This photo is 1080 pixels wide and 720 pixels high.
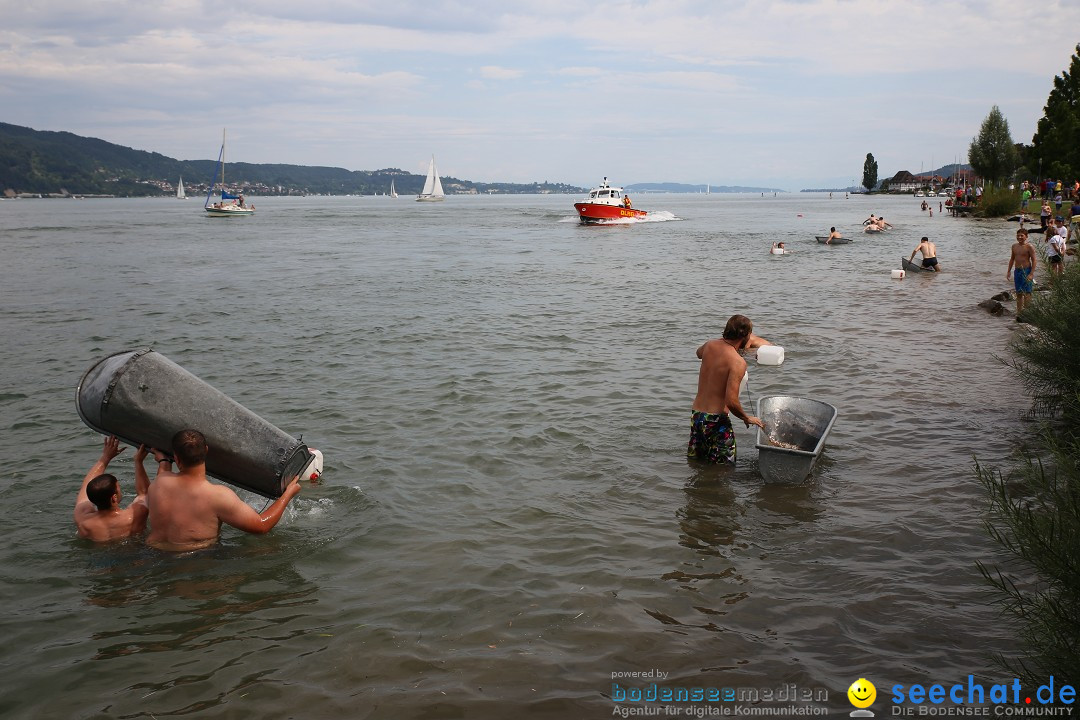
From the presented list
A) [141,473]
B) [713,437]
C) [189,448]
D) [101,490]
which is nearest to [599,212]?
[713,437]

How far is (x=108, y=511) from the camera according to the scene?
631 cm

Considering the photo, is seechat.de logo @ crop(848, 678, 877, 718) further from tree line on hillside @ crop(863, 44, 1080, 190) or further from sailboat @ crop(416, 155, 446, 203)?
sailboat @ crop(416, 155, 446, 203)

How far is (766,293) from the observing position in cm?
2250

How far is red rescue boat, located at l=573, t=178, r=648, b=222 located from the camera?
5859cm

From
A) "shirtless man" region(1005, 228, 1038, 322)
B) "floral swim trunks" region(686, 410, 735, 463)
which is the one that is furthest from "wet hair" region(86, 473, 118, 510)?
"shirtless man" region(1005, 228, 1038, 322)

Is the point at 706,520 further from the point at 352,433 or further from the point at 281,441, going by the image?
the point at 352,433

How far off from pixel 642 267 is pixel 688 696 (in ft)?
89.6

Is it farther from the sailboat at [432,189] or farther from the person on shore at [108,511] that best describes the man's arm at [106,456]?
the sailboat at [432,189]

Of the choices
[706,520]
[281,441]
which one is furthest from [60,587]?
[706,520]

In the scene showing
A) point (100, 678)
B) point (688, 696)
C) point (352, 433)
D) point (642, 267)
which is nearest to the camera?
point (688, 696)

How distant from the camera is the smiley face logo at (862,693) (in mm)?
4301

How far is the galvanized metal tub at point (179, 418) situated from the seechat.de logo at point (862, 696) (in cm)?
453

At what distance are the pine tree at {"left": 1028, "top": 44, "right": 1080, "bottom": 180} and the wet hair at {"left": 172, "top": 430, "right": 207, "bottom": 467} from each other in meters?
67.0

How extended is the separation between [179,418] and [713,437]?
507 centimetres
